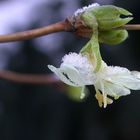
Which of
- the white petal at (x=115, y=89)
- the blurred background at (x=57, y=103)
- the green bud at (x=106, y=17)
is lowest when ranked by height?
the blurred background at (x=57, y=103)

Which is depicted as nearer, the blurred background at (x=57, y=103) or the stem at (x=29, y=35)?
the stem at (x=29, y=35)

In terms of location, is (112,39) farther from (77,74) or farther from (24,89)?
(24,89)

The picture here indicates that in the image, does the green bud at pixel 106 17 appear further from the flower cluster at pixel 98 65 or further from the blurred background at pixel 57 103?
the blurred background at pixel 57 103

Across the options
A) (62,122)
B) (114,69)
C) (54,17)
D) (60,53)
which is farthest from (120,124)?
(114,69)

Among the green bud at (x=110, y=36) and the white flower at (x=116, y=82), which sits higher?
the green bud at (x=110, y=36)

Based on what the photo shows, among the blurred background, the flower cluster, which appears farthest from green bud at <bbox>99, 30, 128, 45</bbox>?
the blurred background

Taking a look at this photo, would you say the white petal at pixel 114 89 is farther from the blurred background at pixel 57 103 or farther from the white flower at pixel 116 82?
the blurred background at pixel 57 103

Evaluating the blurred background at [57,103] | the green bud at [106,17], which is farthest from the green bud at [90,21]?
the blurred background at [57,103]

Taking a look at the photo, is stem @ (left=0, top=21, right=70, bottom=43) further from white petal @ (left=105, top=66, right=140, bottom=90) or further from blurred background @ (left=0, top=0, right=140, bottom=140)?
blurred background @ (left=0, top=0, right=140, bottom=140)
